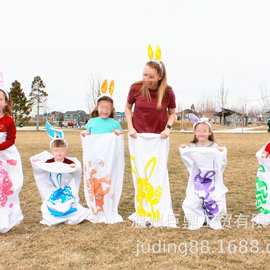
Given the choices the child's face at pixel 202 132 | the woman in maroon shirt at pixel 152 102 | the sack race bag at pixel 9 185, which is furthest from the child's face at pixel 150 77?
the sack race bag at pixel 9 185

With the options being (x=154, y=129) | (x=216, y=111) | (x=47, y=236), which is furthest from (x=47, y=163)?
(x=216, y=111)

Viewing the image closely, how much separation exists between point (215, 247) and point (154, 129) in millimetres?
1529

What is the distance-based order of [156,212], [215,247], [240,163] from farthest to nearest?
[240,163] → [156,212] → [215,247]

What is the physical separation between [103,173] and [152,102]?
1.03 metres

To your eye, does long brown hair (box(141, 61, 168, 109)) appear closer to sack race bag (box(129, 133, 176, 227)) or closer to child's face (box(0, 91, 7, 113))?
sack race bag (box(129, 133, 176, 227))

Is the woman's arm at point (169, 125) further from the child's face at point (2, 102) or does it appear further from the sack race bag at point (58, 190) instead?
the child's face at point (2, 102)

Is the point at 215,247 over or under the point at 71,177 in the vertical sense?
under

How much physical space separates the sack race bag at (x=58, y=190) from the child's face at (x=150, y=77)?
1.29 m

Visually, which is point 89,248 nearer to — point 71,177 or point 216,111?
point 71,177

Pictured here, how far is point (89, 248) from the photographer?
13.5 feet

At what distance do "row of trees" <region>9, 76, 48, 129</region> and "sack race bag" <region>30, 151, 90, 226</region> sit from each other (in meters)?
50.3

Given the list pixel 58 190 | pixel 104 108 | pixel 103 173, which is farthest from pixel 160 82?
pixel 58 190

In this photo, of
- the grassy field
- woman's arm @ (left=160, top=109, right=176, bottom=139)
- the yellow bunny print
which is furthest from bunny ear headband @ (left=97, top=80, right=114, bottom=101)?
the grassy field

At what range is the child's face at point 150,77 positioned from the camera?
4.89 meters
